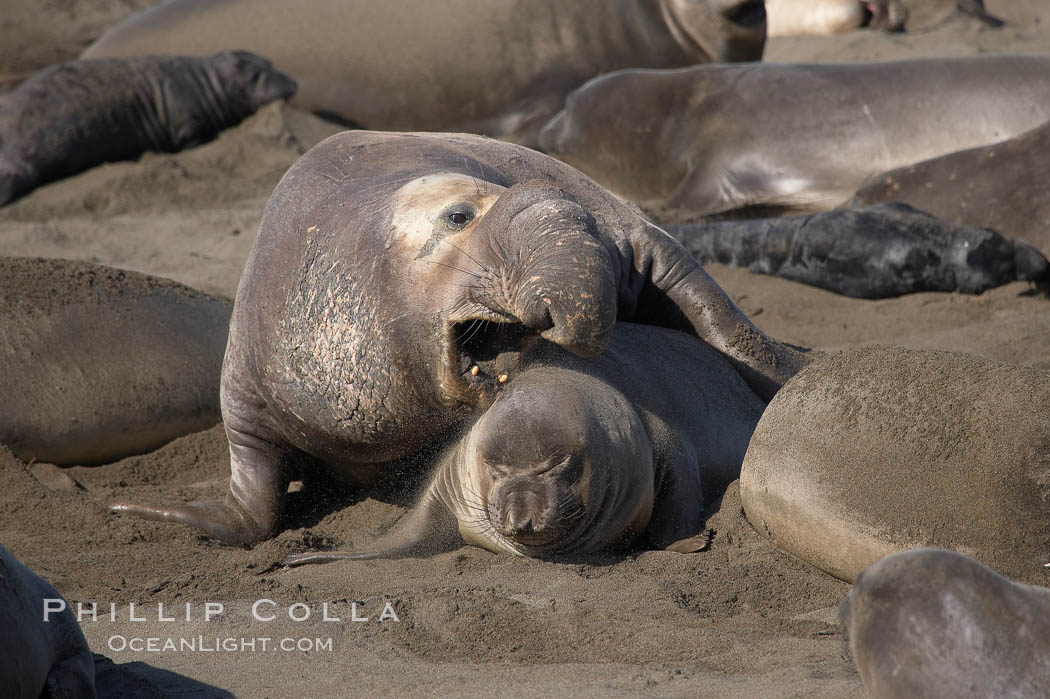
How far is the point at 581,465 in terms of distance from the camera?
3.43m

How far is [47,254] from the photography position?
6926mm

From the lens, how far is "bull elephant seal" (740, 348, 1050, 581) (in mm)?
2898

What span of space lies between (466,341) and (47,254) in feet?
13.4

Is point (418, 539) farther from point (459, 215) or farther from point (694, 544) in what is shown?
point (459, 215)

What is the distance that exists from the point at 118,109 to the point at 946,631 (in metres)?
7.89

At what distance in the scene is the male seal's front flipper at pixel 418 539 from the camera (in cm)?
368

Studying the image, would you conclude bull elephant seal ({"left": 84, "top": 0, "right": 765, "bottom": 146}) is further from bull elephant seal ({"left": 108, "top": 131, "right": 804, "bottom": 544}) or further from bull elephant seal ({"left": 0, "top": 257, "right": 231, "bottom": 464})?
bull elephant seal ({"left": 108, "top": 131, "right": 804, "bottom": 544})

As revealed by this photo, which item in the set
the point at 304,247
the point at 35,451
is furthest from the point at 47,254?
the point at 304,247

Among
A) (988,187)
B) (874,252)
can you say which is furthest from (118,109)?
(988,187)

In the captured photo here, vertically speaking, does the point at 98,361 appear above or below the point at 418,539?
below

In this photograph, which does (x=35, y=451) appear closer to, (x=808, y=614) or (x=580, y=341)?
(x=580, y=341)

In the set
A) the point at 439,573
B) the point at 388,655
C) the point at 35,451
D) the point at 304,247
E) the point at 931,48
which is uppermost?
the point at 304,247

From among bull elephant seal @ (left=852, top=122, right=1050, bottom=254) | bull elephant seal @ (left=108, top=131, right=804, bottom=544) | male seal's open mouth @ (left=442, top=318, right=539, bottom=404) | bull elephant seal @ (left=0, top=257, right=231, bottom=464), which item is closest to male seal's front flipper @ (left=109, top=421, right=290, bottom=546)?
bull elephant seal @ (left=108, top=131, right=804, bottom=544)

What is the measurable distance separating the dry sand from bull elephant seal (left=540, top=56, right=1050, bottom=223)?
1835 millimetres
